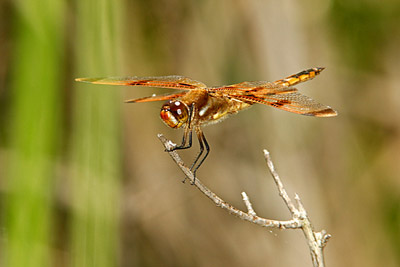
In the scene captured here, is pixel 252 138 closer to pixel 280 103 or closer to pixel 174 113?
pixel 280 103

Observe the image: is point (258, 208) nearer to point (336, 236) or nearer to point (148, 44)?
point (336, 236)

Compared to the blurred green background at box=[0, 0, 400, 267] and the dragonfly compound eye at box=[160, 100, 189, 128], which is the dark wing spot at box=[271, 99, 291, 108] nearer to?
the dragonfly compound eye at box=[160, 100, 189, 128]

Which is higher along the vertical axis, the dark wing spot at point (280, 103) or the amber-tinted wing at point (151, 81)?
the amber-tinted wing at point (151, 81)

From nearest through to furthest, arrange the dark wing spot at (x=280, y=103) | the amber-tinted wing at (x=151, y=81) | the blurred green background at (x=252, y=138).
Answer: the amber-tinted wing at (x=151, y=81), the dark wing spot at (x=280, y=103), the blurred green background at (x=252, y=138)

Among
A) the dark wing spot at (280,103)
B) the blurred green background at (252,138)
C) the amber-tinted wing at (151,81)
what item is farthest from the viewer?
the blurred green background at (252,138)

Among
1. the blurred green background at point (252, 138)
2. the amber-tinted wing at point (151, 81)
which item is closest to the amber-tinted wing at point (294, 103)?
the amber-tinted wing at point (151, 81)

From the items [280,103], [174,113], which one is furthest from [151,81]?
[280,103]

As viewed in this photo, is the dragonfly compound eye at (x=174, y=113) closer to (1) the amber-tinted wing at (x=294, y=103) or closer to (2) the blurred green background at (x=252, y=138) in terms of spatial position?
(1) the amber-tinted wing at (x=294, y=103)

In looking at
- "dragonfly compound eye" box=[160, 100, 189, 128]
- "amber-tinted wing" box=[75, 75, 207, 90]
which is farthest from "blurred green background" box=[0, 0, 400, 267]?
"dragonfly compound eye" box=[160, 100, 189, 128]
